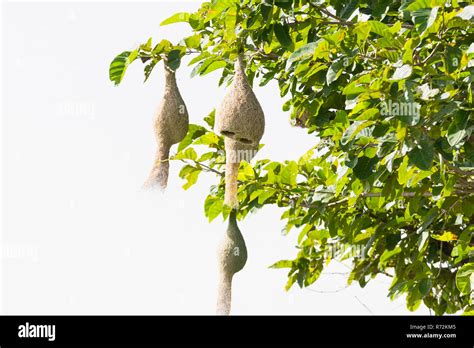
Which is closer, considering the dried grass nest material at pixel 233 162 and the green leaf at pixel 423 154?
the dried grass nest material at pixel 233 162

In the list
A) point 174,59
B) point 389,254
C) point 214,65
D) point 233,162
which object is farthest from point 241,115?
point 389,254

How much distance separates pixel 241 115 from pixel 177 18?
0.67 meters

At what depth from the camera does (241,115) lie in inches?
121

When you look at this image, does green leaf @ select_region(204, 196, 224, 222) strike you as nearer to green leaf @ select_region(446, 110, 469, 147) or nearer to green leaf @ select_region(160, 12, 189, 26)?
green leaf @ select_region(160, 12, 189, 26)

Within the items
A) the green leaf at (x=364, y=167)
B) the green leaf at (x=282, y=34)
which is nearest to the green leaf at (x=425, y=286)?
the green leaf at (x=364, y=167)

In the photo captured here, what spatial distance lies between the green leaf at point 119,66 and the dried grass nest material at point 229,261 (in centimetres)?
63

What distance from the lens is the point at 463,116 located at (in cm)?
312

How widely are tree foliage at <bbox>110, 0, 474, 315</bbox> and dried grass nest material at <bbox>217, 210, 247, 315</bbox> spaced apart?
0.47m

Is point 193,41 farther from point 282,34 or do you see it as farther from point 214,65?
point 282,34

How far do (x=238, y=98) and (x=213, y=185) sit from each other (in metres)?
1.58

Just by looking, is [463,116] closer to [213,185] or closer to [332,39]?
[332,39]

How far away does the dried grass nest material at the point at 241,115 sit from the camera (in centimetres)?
308

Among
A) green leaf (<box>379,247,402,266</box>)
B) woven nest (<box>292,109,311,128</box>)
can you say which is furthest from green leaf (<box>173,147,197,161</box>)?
green leaf (<box>379,247,402,266</box>)

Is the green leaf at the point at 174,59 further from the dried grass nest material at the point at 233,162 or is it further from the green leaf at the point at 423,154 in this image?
the green leaf at the point at 423,154
